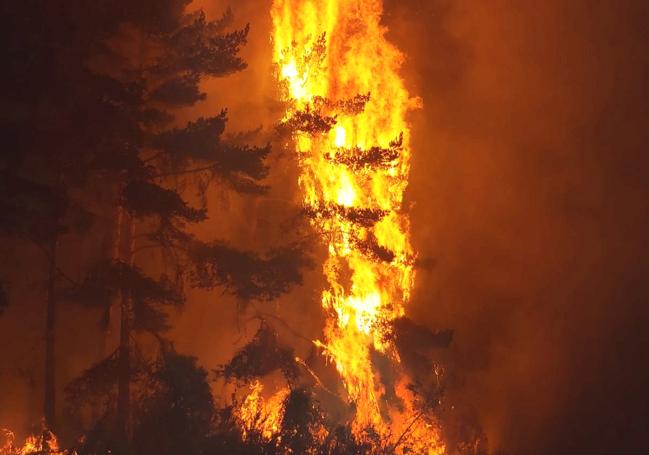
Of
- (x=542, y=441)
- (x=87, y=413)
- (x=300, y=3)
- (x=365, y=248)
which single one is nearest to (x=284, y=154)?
(x=365, y=248)

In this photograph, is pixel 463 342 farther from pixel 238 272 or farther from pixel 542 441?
pixel 238 272

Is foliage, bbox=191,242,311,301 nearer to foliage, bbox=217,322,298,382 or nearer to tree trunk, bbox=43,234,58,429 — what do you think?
foliage, bbox=217,322,298,382

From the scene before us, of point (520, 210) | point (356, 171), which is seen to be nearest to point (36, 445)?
point (356, 171)

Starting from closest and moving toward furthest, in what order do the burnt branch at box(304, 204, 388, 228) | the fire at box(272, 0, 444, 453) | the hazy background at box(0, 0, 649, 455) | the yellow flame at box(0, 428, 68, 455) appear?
the yellow flame at box(0, 428, 68, 455) < the burnt branch at box(304, 204, 388, 228) < the hazy background at box(0, 0, 649, 455) < the fire at box(272, 0, 444, 453)

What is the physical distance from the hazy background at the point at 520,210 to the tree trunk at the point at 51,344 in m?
3.24

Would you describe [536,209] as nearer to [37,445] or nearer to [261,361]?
[261,361]

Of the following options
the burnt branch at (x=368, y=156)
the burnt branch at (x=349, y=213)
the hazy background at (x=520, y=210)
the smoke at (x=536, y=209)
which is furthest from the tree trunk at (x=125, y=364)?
the smoke at (x=536, y=209)

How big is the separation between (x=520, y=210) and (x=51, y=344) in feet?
36.9

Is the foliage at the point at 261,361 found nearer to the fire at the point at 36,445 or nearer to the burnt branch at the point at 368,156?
the fire at the point at 36,445

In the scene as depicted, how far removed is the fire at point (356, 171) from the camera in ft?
51.9

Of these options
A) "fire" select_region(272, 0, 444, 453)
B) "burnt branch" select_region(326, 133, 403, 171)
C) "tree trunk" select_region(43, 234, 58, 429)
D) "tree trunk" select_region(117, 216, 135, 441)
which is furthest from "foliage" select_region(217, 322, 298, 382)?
"burnt branch" select_region(326, 133, 403, 171)

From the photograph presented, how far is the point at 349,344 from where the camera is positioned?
16203mm

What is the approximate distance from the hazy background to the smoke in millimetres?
34

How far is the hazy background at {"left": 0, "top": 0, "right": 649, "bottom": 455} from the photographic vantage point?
1521 cm
